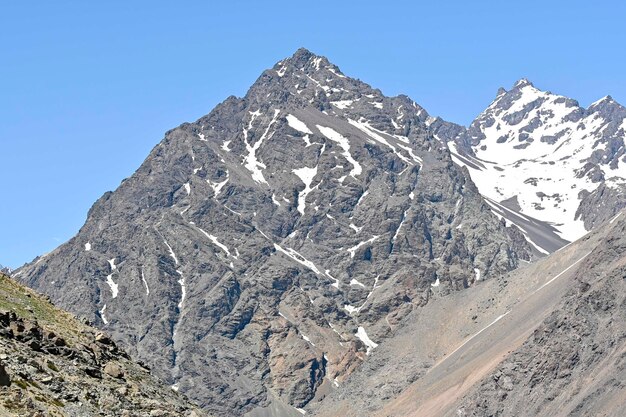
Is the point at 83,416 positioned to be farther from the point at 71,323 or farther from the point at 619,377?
the point at 619,377

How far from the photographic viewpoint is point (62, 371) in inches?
1582

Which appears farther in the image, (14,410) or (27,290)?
(27,290)

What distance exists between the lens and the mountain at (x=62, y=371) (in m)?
35.8

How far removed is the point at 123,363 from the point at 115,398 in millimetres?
9212

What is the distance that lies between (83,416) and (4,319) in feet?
20.2

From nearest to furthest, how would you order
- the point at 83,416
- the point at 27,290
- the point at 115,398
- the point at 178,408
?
the point at 83,416 < the point at 115,398 < the point at 178,408 < the point at 27,290

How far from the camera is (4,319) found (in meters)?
41.2

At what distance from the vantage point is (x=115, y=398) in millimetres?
40906

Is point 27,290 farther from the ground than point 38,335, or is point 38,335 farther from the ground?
point 27,290

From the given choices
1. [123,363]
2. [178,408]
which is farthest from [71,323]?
[178,408]

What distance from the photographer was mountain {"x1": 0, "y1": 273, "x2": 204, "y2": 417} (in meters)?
35.8

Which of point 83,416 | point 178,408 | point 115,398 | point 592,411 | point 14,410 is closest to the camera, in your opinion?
point 14,410

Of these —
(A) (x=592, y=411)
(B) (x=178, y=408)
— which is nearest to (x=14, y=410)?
(B) (x=178, y=408)

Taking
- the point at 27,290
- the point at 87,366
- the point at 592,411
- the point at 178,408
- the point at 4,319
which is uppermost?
the point at 27,290
